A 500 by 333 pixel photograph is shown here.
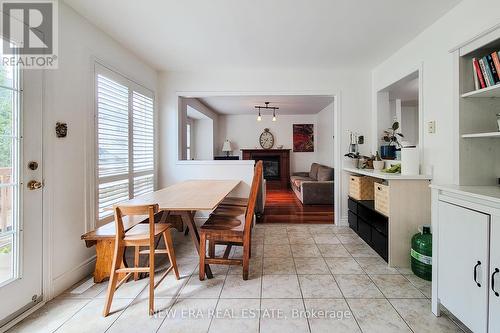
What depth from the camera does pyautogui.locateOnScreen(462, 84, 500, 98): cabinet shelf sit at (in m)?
1.47

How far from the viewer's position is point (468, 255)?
1379 mm

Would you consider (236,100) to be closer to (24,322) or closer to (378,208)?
(378,208)

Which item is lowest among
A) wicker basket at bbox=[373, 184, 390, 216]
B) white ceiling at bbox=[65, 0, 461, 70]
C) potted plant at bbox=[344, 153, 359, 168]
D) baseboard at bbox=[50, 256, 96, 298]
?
baseboard at bbox=[50, 256, 96, 298]

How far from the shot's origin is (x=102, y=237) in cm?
202

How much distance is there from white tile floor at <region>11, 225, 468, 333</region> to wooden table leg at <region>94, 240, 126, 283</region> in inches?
3.2

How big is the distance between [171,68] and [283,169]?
15.5 feet

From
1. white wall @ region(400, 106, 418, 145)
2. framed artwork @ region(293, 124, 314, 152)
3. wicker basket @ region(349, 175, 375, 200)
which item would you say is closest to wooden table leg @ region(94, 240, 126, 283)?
wicker basket @ region(349, 175, 375, 200)

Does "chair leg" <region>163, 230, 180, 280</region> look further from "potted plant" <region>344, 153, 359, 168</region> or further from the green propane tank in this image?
"potted plant" <region>344, 153, 359, 168</region>

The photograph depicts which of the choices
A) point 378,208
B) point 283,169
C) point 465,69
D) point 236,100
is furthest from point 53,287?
point 283,169

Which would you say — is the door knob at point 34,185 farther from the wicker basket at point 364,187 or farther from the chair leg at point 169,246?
the wicker basket at point 364,187

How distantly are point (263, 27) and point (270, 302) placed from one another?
8.16 feet

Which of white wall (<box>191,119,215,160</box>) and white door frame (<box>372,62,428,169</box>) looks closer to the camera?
white door frame (<box>372,62,428,169</box>)

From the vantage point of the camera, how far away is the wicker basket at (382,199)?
242cm

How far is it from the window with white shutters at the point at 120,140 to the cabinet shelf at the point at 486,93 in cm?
284
